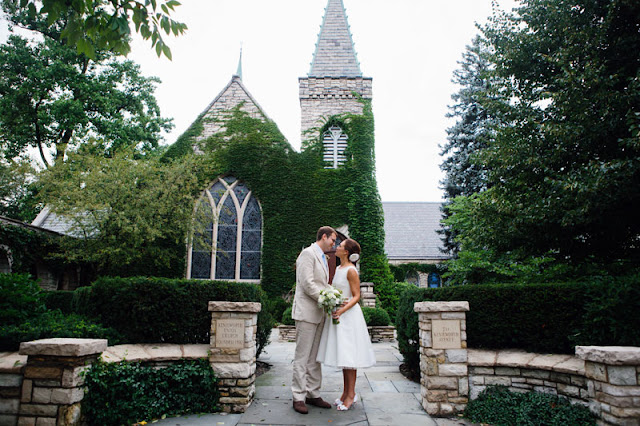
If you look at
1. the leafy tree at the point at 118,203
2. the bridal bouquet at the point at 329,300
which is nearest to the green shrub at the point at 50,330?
the bridal bouquet at the point at 329,300

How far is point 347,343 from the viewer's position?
450 centimetres

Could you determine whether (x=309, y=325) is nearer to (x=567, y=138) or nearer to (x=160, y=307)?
(x=160, y=307)

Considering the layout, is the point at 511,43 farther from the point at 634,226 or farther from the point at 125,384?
the point at 125,384

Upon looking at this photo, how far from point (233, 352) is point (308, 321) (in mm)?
953

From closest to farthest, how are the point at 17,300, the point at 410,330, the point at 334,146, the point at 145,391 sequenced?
the point at 145,391 → the point at 17,300 → the point at 410,330 → the point at 334,146

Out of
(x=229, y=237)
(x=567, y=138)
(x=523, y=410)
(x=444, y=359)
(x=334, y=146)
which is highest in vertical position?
(x=334, y=146)

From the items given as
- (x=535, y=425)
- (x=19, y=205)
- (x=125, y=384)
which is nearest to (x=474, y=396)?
(x=535, y=425)

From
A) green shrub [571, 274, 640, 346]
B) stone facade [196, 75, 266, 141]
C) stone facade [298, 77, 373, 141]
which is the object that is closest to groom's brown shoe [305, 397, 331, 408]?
green shrub [571, 274, 640, 346]

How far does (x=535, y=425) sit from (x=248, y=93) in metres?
14.8

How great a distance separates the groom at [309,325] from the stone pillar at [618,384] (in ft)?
9.04

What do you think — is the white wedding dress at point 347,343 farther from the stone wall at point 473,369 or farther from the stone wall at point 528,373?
the stone wall at point 528,373

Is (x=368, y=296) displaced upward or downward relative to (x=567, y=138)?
downward

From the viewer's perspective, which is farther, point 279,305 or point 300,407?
point 279,305

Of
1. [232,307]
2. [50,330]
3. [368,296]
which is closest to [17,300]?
[50,330]
